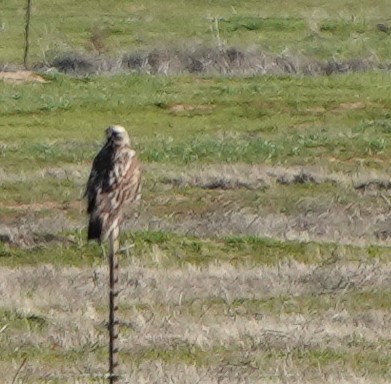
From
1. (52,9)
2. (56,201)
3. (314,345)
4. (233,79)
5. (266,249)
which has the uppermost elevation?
(314,345)

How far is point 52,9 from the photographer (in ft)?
169

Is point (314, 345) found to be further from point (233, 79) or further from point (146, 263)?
point (233, 79)

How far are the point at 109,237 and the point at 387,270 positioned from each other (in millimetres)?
6759

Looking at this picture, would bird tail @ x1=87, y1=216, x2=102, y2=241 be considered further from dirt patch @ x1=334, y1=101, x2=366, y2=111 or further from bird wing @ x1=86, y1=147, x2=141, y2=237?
dirt patch @ x1=334, y1=101, x2=366, y2=111

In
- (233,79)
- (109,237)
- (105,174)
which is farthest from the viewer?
(233,79)

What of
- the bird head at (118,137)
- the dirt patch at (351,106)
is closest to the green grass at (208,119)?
the dirt patch at (351,106)

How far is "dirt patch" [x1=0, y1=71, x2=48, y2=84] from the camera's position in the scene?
123 ft

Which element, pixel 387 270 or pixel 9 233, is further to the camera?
pixel 9 233

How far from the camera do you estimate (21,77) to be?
3819 cm

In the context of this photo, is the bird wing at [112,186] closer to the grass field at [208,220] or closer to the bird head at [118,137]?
the bird head at [118,137]

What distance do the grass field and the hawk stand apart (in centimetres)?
138

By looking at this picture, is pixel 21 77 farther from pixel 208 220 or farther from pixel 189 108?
pixel 208 220

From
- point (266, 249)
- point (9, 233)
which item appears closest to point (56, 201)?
point (9, 233)

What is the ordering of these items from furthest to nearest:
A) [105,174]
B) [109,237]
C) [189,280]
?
[189,280] < [105,174] < [109,237]
